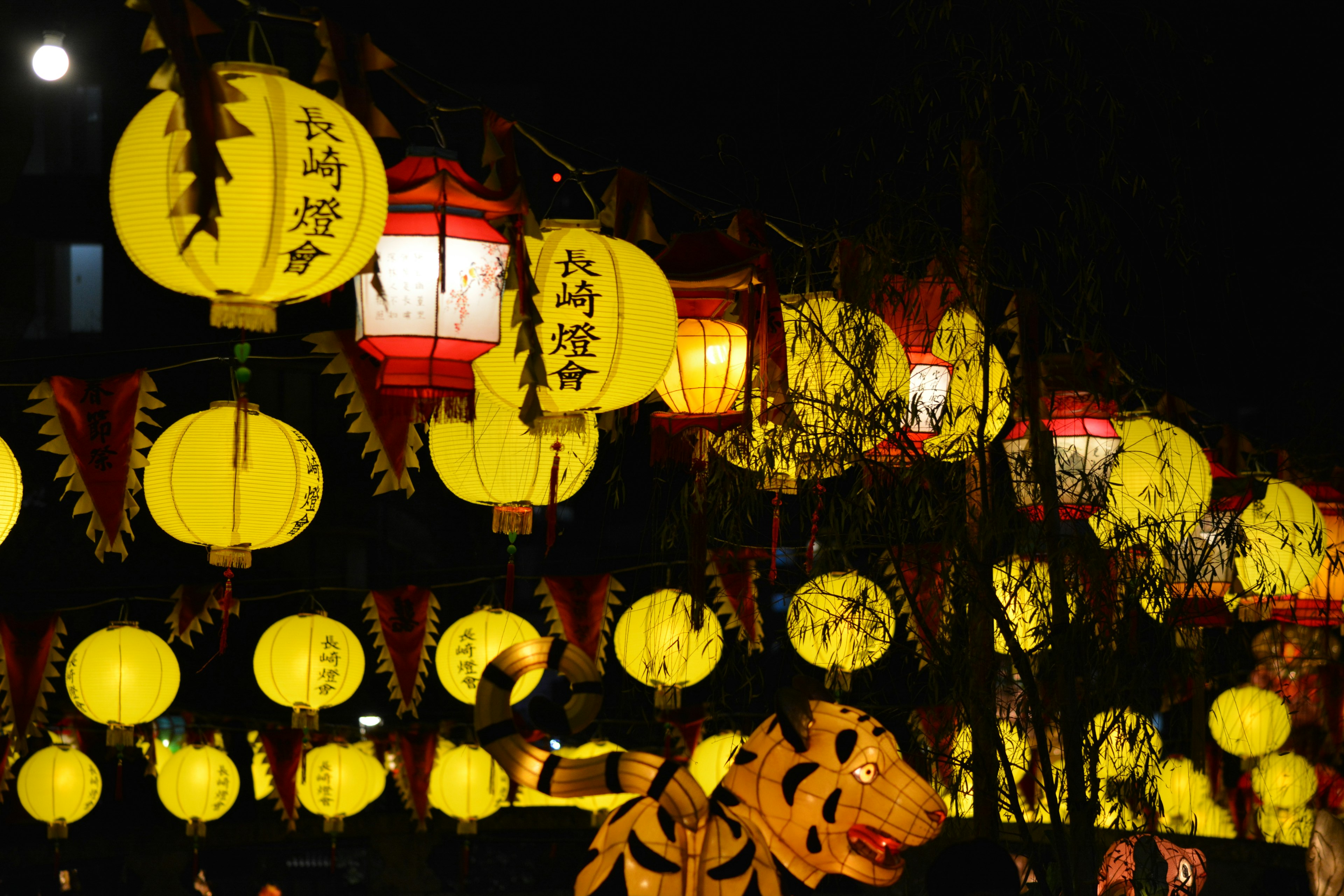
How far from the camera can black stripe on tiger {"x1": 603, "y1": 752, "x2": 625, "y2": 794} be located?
4090mm

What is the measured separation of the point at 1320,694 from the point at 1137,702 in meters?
4.86

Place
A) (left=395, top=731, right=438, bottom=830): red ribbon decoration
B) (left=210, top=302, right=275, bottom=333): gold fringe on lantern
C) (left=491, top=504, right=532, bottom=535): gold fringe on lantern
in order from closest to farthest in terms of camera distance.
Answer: (left=210, top=302, right=275, bottom=333): gold fringe on lantern → (left=491, top=504, right=532, bottom=535): gold fringe on lantern → (left=395, top=731, right=438, bottom=830): red ribbon decoration

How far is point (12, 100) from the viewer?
1173 cm

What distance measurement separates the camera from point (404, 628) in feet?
30.2

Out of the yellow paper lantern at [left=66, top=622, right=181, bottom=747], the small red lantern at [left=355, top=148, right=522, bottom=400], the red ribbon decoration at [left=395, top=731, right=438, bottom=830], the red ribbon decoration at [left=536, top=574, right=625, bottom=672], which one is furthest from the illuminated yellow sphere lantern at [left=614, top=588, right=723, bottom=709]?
the red ribbon decoration at [left=395, top=731, right=438, bottom=830]

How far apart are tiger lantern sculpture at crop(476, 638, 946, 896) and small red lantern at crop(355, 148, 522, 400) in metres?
0.92

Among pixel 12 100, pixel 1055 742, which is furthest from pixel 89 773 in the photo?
pixel 1055 742

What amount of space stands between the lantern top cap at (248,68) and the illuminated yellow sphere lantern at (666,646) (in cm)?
278

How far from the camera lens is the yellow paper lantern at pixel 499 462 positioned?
5242 millimetres

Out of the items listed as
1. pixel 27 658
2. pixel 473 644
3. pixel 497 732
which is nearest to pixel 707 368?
pixel 497 732

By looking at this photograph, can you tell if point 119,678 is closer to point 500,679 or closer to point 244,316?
point 500,679

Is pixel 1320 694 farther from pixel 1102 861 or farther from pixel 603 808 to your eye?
pixel 603 808

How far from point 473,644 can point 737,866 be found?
426 centimetres

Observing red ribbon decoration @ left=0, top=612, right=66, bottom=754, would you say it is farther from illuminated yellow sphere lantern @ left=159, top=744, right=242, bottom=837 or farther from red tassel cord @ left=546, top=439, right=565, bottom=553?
red tassel cord @ left=546, top=439, right=565, bottom=553
